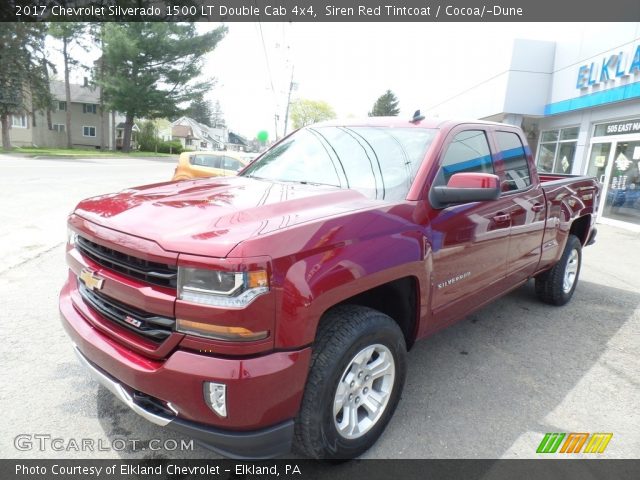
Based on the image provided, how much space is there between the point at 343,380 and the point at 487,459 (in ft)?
3.30

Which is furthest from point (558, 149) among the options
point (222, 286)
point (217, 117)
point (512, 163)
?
point (217, 117)

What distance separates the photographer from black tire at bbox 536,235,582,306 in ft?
15.6

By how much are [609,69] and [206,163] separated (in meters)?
11.4

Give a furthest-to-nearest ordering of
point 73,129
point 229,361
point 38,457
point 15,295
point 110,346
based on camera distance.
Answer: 1. point 73,129
2. point 15,295
3. point 38,457
4. point 110,346
5. point 229,361

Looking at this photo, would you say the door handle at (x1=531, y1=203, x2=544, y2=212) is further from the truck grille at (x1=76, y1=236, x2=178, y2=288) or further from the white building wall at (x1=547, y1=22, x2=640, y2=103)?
the white building wall at (x1=547, y1=22, x2=640, y2=103)

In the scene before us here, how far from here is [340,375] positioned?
2.16m

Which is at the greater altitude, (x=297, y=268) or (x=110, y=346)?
(x=297, y=268)

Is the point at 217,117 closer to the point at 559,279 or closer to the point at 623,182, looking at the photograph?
the point at 623,182

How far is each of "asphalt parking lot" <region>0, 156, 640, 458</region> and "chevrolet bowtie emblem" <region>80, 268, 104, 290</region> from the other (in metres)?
0.92

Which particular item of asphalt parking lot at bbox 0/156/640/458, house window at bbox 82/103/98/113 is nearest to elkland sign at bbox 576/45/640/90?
asphalt parking lot at bbox 0/156/640/458

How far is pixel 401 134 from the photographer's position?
319 centimetres

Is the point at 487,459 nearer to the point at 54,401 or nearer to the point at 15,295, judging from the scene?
the point at 54,401

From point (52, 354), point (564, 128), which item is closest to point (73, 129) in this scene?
point (564, 128)

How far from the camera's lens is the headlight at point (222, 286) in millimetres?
1804
